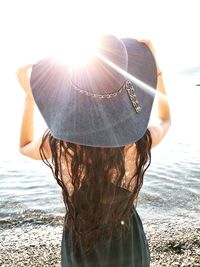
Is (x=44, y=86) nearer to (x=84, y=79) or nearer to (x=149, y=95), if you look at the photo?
(x=84, y=79)

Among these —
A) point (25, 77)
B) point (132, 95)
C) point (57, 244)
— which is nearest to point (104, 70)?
point (132, 95)

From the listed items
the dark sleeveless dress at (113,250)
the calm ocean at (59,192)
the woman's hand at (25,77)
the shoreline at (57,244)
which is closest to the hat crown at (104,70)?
the woman's hand at (25,77)

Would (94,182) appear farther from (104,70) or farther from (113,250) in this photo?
(104,70)

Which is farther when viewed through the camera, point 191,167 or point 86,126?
point 191,167

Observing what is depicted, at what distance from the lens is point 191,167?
45.3 feet

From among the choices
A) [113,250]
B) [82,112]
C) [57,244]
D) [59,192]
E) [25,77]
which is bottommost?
[59,192]

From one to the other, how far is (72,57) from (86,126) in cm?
33

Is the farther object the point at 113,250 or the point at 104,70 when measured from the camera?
the point at 113,250

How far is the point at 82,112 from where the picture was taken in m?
1.86

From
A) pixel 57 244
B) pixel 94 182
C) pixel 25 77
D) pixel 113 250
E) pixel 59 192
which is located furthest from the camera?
pixel 59 192

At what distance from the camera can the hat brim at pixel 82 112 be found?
1.86 metres

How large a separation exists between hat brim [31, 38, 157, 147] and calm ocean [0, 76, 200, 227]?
677cm

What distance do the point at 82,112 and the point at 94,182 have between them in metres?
0.49

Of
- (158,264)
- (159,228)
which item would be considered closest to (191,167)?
(159,228)
